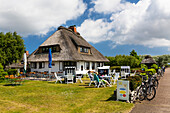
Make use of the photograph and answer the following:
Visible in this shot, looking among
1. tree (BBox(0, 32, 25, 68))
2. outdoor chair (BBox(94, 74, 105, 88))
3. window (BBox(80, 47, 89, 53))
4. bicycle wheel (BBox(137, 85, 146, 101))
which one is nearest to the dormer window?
window (BBox(80, 47, 89, 53))

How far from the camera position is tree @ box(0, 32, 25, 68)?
1262 inches

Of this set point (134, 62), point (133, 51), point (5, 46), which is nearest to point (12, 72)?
point (5, 46)

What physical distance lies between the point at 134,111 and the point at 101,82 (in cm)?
620

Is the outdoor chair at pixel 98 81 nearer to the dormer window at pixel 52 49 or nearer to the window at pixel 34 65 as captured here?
the dormer window at pixel 52 49

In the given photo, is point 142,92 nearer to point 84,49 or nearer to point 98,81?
point 98,81

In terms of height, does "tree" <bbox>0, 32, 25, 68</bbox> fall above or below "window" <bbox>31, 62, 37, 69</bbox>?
above

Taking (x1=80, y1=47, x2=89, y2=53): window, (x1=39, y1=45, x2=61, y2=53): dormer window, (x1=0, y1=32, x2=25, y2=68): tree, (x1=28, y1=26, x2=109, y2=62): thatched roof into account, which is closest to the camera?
(x1=28, y1=26, x2=109, y2=62): thatched roof

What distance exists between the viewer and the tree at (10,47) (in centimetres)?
3206

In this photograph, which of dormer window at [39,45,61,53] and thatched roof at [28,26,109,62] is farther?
dormer window at [39,45,61,53]

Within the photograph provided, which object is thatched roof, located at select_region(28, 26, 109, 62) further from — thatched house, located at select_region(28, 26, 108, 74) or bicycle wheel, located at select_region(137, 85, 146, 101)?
bicycle wheel, located at select_region(137, 85, 146, 101)

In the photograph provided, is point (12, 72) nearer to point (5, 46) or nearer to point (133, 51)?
point (5, 46)

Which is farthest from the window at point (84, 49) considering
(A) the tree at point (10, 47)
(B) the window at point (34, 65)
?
(A) the tree at point (10, 47)

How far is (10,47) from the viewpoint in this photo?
110ft

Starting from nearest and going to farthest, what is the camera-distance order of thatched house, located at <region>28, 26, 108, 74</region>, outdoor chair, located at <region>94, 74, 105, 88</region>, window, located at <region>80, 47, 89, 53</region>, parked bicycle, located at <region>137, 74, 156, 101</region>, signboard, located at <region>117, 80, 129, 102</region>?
signboard, located at <region>117, 80, 129, 102</region>, parked bicycle, located at <region>137, 74, 156, 101</region>, outdoor chair, located at <region>94, 74, 105, 88</region>, thatched house, located at <region>28, 26, 108, 74</region>, window, located at <region>80, 47, 89, 53</region>
